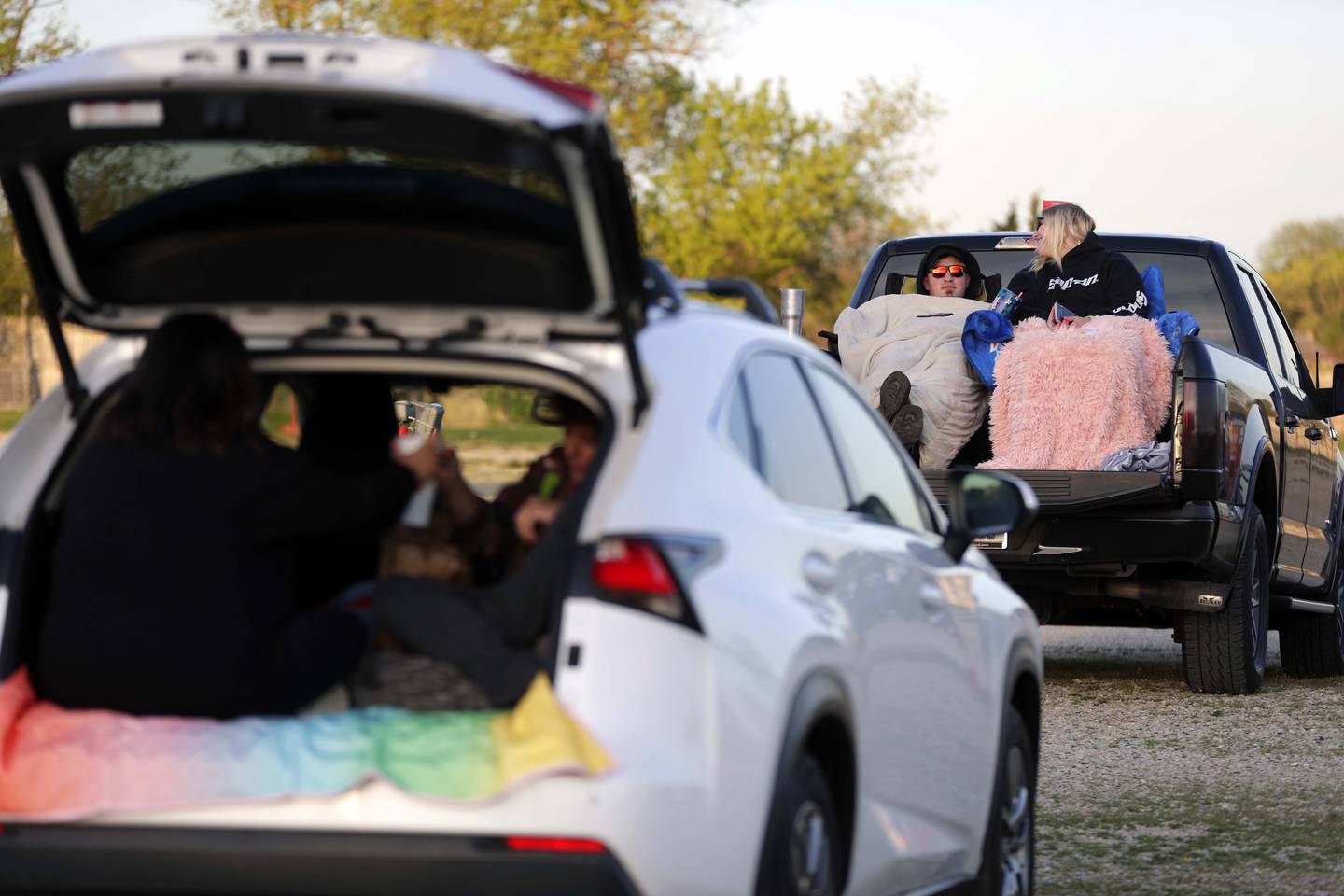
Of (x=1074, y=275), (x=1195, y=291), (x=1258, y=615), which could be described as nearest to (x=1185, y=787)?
(x=1258, y=615)

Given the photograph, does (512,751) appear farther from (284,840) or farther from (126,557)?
(126,557)

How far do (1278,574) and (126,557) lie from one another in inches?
336

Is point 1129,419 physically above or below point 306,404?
below

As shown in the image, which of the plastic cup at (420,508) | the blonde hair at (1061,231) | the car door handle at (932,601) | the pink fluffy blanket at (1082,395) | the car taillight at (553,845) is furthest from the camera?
the blonde hair at (1061,231)

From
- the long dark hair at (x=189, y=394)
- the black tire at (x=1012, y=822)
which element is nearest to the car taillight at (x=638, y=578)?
the long dark hair at (x=189, y=394)

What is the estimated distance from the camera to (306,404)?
20.1 feet

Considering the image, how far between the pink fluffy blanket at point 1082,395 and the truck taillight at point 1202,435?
0.29 metres

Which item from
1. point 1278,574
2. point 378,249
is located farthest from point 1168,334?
point 378,249

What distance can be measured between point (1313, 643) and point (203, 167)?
9315mm

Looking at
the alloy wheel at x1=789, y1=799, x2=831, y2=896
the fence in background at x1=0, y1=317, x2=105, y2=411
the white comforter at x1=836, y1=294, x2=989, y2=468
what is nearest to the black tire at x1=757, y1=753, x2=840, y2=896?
the alloy wheel at x1=789, y1=799, x2=831, y2=896

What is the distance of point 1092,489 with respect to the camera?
1063 cm

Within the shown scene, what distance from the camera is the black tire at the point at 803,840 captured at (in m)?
4.37

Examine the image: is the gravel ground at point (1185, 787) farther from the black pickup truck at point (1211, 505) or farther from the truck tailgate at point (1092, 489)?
the truck tailgate at point (1092, 489)

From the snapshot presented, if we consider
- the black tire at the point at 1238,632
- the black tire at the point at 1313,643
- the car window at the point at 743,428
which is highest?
the car window at the point at 743,428
